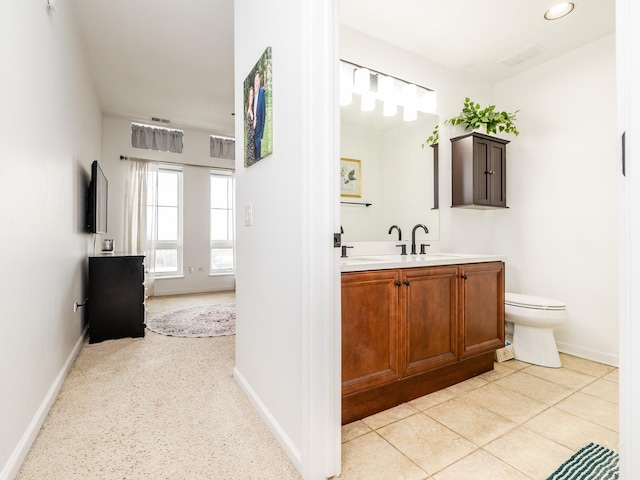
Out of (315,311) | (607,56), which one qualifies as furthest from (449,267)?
(607,56)

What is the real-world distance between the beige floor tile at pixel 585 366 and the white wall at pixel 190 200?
4.80m

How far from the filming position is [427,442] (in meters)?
1.56

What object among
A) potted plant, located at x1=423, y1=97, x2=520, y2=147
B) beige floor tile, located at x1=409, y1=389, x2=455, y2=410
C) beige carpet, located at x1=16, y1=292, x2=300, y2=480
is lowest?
beige floor tile, located at x1=409, y1=389, x2=455, y2=410

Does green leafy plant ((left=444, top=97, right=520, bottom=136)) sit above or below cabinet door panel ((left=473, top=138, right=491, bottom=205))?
above

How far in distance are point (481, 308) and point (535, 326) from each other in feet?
2.08

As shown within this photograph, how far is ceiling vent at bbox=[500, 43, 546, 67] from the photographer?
2834mm

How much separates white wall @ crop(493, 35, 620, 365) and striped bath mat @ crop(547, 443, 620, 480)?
1533 millimetres

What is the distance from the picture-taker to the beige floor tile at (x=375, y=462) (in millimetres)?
1332

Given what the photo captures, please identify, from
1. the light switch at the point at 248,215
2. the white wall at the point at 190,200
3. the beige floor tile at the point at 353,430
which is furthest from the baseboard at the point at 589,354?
the white wall at the point at 190,200

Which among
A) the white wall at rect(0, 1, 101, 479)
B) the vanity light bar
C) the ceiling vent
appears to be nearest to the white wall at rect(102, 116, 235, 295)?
the white wall at rect(0, 1, 101, 479)

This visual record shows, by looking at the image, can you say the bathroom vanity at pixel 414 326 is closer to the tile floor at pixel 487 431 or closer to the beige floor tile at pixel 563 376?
the tile floor at pixel 487 431

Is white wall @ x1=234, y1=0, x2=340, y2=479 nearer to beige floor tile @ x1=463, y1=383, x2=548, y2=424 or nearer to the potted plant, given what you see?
beige floor tile @ x1=463, y1=383, x2=548, y2=424

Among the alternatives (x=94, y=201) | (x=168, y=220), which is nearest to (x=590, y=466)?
(x=94, y=201)

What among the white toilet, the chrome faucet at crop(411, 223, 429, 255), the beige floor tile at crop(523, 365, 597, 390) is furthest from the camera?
the chrome faucet at crop(411, 223, 429, 255)
